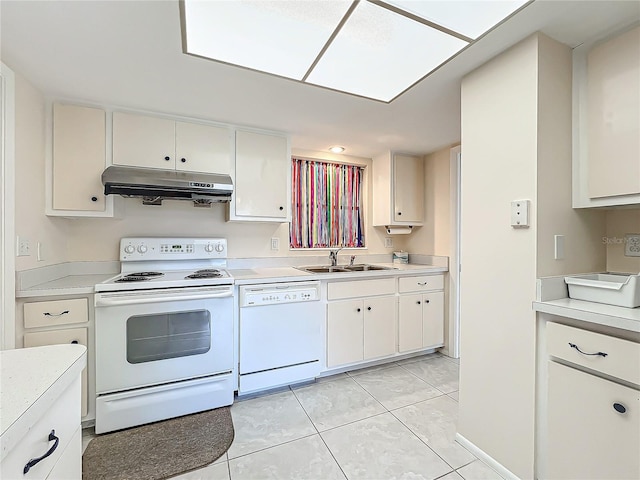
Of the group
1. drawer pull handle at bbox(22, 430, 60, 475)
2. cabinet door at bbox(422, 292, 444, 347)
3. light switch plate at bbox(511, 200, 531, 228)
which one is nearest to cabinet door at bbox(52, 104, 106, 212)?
drawer pull handle at bbox(22, 430, 60, 475)

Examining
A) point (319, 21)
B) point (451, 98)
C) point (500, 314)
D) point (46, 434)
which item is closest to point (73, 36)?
point (319, 21)

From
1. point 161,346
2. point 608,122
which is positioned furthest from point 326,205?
point 608,122

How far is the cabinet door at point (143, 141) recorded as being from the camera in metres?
2.12

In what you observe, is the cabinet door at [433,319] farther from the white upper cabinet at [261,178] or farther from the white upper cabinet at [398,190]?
the white upper cabinet at [261,178]

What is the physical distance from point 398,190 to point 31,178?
3056 mm

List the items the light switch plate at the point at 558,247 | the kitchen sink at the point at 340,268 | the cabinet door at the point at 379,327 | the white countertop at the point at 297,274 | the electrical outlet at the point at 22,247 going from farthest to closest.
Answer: the kitchen sink at the point at 340,268 → the cabinet door at the point at 379,327 → the white countertop at the point at 297,274 → the electrical outlet at the point at 22,247 → the light switch plate at the point at 558,247

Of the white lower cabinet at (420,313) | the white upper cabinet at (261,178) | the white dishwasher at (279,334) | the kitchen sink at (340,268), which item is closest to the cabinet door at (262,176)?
the white upper cabinet at (261,178)

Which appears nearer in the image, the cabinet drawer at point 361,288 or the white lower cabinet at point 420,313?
the cabinet drawer at point 361,288

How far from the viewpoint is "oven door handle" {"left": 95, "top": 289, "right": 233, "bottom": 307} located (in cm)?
180

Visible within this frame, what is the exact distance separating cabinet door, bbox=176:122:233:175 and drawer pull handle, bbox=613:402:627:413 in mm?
2640

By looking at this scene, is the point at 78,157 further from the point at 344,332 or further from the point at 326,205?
the point at 344,332

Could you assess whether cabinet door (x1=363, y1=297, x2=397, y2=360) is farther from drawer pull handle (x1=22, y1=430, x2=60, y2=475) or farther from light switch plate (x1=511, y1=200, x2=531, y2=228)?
drawer pull handle (x1=22, y1=430, x2=60, y2=475)

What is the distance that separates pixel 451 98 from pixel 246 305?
6.90 ft

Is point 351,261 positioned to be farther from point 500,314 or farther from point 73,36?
point 73,36
